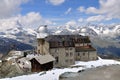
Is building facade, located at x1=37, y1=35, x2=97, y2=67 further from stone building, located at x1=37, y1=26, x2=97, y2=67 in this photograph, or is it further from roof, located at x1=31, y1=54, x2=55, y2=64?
roof, located at x1=31, y1=54, x2=55, y2=64

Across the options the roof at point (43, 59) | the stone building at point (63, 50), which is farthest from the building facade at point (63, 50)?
the roof at point (43, 59)

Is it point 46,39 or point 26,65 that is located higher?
point 46,39

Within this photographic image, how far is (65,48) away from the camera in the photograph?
93.8m

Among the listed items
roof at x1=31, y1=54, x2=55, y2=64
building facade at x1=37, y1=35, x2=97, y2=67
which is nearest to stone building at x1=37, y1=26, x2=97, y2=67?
building facade at x1=37, y1=35, x2=97, y2=67

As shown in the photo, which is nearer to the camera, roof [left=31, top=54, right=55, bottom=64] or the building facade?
roof [left=31, top=54, right=55, bottom=64]

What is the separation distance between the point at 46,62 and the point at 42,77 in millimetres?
24620

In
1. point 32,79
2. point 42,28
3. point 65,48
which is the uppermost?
point 42,28

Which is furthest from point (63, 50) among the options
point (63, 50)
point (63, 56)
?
point (63, 56)

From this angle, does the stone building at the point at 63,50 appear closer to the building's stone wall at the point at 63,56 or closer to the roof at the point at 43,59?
the building's stone wall at the point at 63,56

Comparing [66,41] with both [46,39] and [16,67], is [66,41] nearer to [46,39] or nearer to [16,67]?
[46,39]

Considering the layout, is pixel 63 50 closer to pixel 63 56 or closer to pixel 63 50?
pixel 63 50

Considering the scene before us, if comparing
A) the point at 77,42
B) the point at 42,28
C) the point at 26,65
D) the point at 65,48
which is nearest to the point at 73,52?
the point at 65,48

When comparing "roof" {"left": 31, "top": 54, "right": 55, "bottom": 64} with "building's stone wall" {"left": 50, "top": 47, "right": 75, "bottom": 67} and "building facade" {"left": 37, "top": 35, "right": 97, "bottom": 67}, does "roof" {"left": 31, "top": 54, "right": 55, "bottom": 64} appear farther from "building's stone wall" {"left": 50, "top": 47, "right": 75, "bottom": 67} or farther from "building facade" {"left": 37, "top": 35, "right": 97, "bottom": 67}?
"building's stone wall" {"left": 50, "top": 47, "right": 75, "bottom": 67}

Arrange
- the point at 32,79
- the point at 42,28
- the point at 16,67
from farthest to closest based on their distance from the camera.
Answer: the point at 42,28 < the point at 16,67 < the point at 32,79
